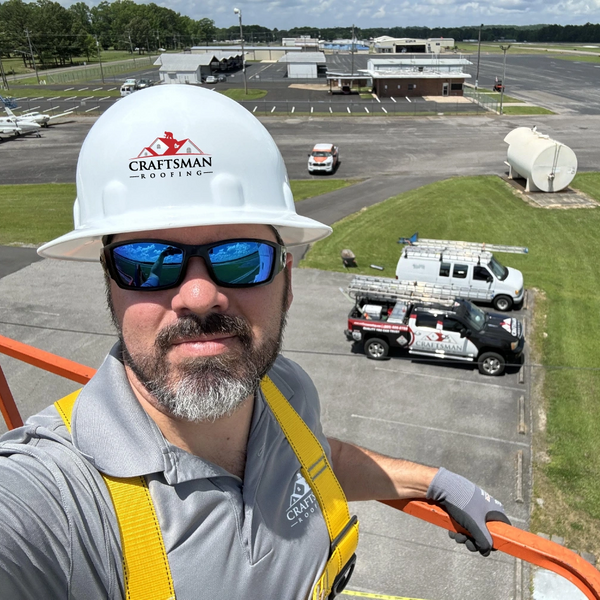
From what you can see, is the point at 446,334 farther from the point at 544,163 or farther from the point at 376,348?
the point at 544,163

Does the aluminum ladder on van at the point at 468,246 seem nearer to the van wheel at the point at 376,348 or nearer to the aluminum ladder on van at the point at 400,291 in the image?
the aluminum ladder on van at the point at 400,291

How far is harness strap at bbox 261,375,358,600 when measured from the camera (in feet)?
7.20

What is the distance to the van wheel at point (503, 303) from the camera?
15453 millimetres

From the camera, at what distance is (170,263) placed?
6.03 ft

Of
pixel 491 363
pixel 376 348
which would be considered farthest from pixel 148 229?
pixel 491 363

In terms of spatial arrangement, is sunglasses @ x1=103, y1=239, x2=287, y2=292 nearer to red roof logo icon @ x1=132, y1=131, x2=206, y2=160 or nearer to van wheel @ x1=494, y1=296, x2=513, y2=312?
red roof logo icon @ x1=132, y1=131, x2=206, y2=160

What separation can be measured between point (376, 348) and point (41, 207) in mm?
21513

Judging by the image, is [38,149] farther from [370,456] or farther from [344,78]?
[370,456]

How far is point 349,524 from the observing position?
2.29m

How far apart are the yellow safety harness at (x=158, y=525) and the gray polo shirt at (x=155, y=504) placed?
0.11ft

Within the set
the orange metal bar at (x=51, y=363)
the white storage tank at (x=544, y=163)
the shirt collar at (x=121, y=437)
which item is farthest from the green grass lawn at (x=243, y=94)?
the shirt collar at (x=121, y=437)

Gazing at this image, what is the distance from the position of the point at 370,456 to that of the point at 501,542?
79cm

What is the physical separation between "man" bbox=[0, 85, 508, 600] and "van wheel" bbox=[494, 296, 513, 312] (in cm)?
1452

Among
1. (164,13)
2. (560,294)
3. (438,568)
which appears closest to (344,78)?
(560,294)
